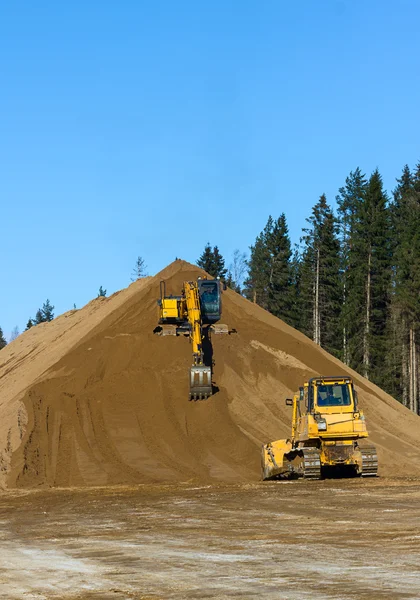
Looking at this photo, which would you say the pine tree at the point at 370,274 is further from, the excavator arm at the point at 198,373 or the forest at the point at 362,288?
the excavator arm at the point at 198,373

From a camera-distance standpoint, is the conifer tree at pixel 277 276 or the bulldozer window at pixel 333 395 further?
the conifer tree at pixel 277 276

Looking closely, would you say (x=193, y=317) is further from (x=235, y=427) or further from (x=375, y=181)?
(x=375, y=181)

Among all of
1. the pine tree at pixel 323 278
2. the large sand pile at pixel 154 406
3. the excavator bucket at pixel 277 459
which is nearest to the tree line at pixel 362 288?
the pine tree at pixel 323 278

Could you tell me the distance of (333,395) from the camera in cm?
2689

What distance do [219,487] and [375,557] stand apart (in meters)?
13.6

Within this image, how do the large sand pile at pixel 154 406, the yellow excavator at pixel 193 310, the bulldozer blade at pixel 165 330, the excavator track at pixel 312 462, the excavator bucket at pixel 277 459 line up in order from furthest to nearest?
the bulldozer blade at pixel 165 330 → the yellow excavator at pixel 193 310 → the large sand pile at pixel 154 406 → the excavator bucket at pixel 277 459 → the excavator track at pixel 312 462

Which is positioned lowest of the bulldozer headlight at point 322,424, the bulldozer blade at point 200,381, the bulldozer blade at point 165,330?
the bulldozer headlight at point 322,424

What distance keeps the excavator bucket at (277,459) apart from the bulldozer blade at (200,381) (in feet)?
28.7

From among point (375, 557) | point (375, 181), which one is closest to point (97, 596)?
point (375, 557)

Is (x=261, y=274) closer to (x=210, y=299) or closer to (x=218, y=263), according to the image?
(x=218, y=263)

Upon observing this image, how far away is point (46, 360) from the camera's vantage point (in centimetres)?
4500

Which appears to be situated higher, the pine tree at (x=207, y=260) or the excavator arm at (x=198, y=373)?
the pine tree at (x=207, y=260)

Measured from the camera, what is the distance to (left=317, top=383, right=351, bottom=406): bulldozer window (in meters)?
26.8

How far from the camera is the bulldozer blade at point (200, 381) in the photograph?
36812 mm
